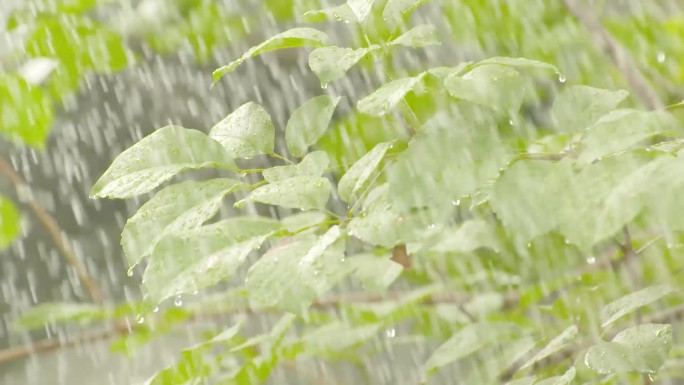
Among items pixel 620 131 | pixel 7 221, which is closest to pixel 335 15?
pixel 620 131

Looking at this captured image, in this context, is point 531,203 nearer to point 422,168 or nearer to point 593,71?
point 422,168

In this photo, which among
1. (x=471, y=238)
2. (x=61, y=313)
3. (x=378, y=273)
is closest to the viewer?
(x=378, y=273)

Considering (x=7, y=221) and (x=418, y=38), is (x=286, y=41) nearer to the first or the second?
(x=418, y=38)

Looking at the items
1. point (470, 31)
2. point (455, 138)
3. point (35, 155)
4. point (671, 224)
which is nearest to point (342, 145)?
point (470, 31)

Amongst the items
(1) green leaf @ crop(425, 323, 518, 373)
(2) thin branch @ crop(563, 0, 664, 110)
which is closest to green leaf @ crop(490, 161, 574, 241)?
(1) green leaf @ crop(425, 323, 518, 373)

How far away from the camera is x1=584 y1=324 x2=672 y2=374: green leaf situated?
69cm

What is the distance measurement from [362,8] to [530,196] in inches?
8.5

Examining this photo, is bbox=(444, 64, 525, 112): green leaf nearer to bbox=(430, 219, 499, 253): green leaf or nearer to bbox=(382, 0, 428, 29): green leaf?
bbox=(382, 0, 428, 29): green leaf

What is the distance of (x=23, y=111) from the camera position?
121cm

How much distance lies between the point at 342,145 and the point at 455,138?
0.75 meters

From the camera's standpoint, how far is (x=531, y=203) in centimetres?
62

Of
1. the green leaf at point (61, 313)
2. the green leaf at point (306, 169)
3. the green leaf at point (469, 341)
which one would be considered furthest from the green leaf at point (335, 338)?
the green leaf at point (306, 169)

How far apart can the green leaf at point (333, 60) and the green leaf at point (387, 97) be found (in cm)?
3

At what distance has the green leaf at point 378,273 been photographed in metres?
0.90
